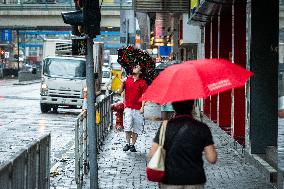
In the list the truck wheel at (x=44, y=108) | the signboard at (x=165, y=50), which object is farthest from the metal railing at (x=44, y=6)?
the truck wheel at (x=44, y=108)

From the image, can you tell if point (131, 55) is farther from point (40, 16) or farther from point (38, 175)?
point (40, 16)

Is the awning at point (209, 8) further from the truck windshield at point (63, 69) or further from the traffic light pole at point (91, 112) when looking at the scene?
the truck windshield at point (63, 69)

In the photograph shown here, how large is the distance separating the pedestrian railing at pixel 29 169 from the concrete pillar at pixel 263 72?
18.5ft

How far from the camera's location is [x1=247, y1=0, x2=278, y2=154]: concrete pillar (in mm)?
13633

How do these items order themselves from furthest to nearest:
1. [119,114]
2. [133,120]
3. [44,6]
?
[44,6], [119,114], [133,120]

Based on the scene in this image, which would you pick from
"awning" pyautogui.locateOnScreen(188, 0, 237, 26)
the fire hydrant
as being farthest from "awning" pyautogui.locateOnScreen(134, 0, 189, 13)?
the fire hydrant

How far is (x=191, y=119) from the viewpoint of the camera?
6.08 metres

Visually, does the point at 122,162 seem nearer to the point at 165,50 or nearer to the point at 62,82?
the point at 62,82

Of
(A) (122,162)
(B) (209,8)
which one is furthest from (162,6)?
(A) (122,162)

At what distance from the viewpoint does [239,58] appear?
18.1 meters

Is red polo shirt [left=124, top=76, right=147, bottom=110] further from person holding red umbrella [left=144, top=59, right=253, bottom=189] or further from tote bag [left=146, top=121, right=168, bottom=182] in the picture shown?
tote bag [left=146, top=121, right=168, bottom=182]

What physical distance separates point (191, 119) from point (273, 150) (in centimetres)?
692

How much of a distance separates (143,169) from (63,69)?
17695 mm

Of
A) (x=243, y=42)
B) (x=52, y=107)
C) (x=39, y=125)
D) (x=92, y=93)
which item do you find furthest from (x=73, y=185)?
(x=52, y=107)
